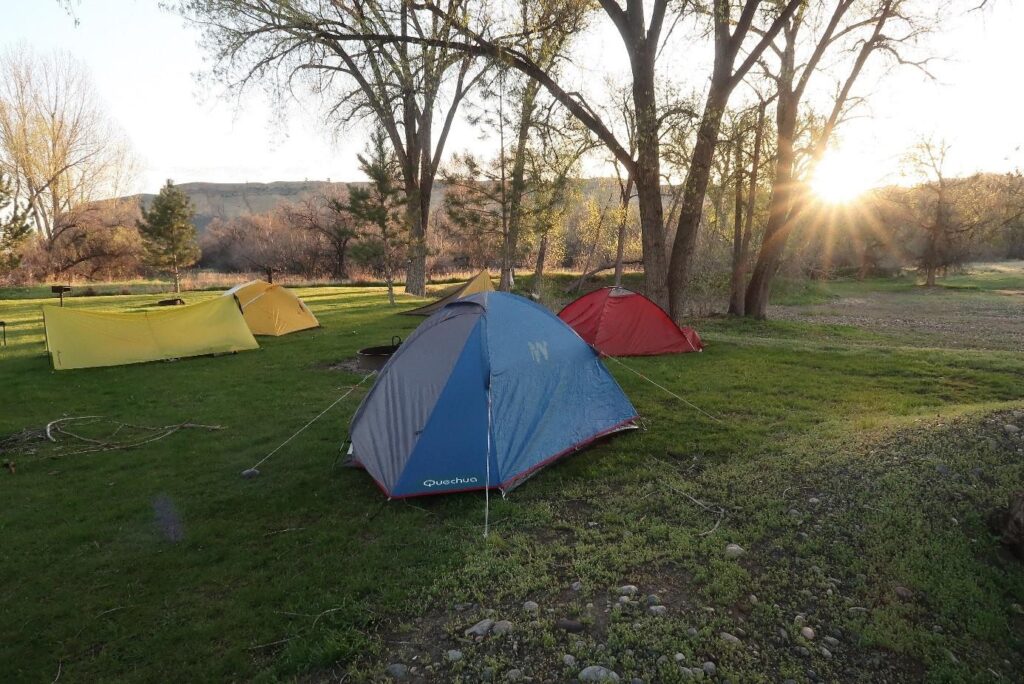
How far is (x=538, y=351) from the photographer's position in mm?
5789

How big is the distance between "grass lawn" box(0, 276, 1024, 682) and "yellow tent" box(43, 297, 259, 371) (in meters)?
4.00

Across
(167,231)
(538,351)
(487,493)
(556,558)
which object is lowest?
(556,558)

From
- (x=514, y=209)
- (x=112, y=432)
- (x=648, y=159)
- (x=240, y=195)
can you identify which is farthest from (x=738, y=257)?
(x=240, y=195)

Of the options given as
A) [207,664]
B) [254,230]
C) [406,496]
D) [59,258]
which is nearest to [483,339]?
[406,496]

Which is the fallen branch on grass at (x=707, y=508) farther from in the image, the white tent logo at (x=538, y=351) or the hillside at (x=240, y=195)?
the hillside at (x=240, y=195)

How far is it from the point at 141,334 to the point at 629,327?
10.0 meters

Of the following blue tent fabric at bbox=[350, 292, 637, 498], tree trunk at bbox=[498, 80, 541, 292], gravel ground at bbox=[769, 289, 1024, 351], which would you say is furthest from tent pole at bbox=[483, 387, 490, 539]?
tree trunk at bbox=[498, 80, 541, 292]

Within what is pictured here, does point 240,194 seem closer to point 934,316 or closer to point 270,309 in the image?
point 270,309

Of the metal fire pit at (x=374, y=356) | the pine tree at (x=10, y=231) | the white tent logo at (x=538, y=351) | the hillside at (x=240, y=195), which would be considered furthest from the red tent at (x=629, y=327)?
the hillside at (x=240, y=195)

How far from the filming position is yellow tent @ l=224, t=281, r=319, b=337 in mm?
14750

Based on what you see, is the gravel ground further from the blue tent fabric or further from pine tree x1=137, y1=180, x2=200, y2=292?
pine tree x1=137, y1=180, x2=200, y2=292

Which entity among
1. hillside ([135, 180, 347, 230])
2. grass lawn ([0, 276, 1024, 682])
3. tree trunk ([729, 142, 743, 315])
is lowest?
grass lawn ([0, 276, 1024, 682])

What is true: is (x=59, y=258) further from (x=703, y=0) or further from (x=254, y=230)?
(x=703, y=0)

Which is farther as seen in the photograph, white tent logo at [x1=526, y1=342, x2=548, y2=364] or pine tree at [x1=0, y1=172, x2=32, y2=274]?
pine tree at [x1=0, y1=172, x2=32, y2=274]
